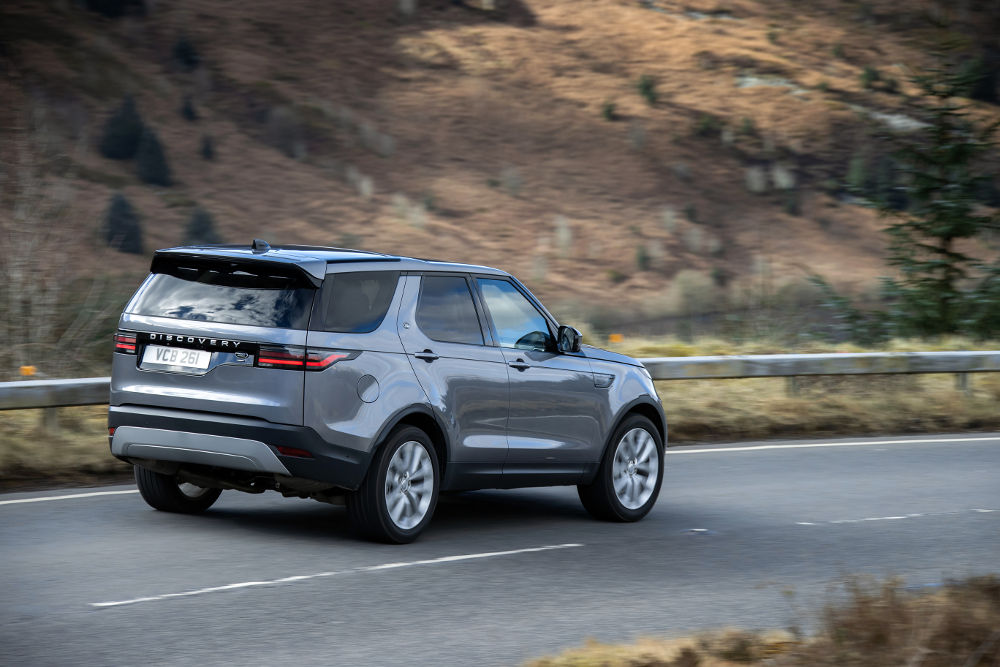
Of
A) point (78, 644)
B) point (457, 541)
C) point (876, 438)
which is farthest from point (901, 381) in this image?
point (78, 644)

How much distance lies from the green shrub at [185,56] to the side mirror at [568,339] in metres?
52.3

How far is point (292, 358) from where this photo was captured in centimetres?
833

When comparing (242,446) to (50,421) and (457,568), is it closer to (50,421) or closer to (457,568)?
(457,568)

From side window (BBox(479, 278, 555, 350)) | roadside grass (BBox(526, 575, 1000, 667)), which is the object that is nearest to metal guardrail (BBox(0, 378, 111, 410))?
side window (BBox(479, 278, 555, 350))

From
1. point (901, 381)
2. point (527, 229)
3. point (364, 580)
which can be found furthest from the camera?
point (527, 229)

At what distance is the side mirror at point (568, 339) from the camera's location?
32.7 feet

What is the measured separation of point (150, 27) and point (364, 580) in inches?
2260

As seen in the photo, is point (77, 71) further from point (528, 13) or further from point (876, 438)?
point (876, 438)

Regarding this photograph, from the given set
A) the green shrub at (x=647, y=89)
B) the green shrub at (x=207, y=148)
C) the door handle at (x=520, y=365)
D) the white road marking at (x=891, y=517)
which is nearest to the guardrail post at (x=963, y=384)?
the white road marking at (x=891, y=517)

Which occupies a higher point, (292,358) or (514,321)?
(514,321)

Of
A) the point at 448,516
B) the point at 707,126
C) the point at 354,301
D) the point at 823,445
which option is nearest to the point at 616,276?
the point at 707,126

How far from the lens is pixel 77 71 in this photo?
182ft

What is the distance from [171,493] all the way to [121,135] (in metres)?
44.5

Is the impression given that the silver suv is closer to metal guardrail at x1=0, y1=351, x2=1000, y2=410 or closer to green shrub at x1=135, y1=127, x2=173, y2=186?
metal guardrail at x1=0, y1=351, x2=1000, y2=410
